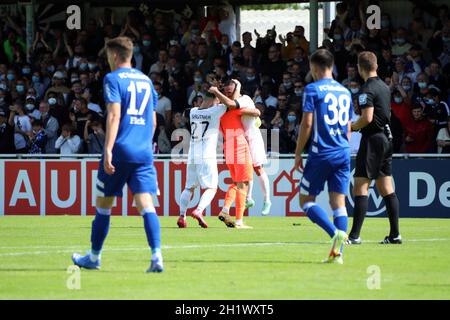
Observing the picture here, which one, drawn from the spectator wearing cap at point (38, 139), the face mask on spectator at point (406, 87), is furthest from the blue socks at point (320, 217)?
the spectator wearing cap at point (38, 139)

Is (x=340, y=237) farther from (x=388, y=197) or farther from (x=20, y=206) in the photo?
(x=20, y=206)

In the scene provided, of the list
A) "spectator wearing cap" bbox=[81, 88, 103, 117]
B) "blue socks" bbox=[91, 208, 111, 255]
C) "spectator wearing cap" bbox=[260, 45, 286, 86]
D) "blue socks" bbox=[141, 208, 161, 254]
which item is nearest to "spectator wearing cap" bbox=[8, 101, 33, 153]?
"spectator wearing cap" bbox=[81, 88, 103, 117]

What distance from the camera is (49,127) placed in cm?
2725

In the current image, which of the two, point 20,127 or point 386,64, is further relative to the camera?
point 20,127

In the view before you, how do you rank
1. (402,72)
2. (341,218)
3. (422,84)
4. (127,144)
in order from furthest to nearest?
1. (402,72)
2. (422,84)
3. (341,218)
4. (127,144)

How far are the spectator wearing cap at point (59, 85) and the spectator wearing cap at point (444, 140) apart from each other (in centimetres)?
984

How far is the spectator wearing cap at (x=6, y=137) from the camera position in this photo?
27391 millimetres

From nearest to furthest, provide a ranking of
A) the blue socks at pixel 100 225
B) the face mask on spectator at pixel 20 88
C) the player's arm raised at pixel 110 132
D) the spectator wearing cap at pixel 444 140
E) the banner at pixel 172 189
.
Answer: the player's arm raised at pixel 110 132, the blue socks at pixel 100 225, the banner at pixel 172 189, the spectator wearing cap at pixel 444 140, the face mask on spectator at pixel 20 88

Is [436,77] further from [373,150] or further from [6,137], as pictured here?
[373,150]

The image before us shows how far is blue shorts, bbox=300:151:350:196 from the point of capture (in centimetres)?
1272

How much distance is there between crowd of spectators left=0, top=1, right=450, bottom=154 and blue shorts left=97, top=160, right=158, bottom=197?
11.9m

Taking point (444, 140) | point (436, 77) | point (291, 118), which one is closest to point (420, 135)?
point (444, 140)

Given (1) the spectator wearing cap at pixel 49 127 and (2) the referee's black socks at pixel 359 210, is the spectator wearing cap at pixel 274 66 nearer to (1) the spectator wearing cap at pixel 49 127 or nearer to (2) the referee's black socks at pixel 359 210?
(1) the spectator wearing cap at pixel 49 127

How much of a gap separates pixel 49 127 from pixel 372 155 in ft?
44.2
